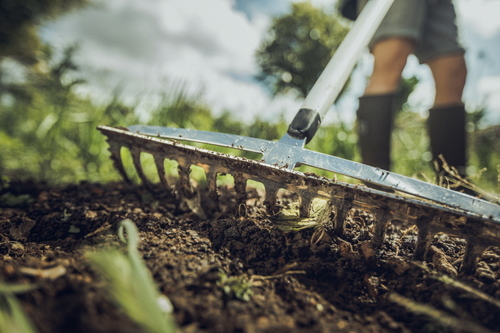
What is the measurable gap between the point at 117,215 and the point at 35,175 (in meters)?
2.07

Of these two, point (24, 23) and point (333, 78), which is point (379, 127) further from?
point (24, 23)

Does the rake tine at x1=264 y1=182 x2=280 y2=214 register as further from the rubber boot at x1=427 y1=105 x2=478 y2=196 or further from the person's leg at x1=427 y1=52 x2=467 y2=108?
the person's leg at x1=427 y1=52 x2=467 y2=108

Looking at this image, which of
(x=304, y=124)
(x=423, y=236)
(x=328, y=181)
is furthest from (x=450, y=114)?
(x=328, y=181)

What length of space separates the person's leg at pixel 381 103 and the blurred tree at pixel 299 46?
1344 cm

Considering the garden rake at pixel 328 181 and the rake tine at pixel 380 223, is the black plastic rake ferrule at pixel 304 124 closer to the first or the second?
the garden rake at pixel 328 181

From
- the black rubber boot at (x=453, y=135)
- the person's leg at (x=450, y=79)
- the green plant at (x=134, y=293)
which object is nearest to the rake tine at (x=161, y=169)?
the green plant at (x=134, y=293)

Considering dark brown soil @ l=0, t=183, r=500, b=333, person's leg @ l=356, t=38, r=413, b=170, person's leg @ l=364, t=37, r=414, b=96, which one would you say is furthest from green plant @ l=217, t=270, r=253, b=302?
person's leg @ l=364, t=37, r=414, b=96

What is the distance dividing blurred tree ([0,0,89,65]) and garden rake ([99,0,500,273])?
14.9 ft

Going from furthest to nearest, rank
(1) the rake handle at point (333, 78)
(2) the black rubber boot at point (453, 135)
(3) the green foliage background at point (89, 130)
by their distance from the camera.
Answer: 1. (3) the green foliage background at point (89, 130)
2. (2) the black rubber boot at point (453, 135)
3. (1) the rake handle at point (333, 78)

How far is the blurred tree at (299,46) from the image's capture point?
15062mm

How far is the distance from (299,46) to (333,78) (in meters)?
15.2

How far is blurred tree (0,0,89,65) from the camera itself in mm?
4305

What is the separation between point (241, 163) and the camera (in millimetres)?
1055

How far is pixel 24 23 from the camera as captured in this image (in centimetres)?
454
